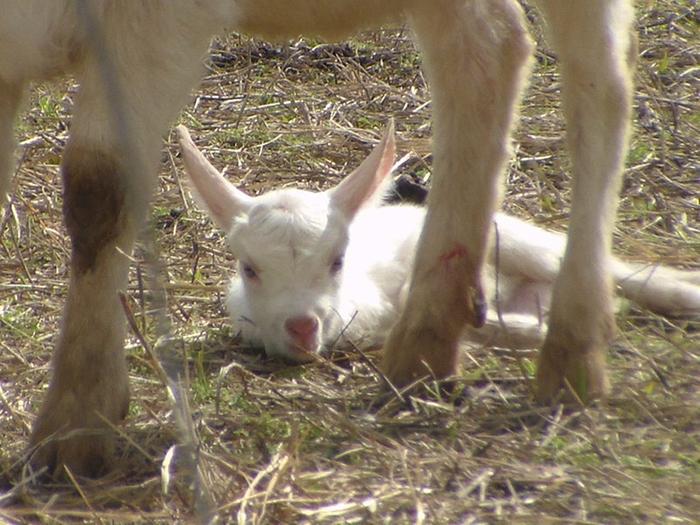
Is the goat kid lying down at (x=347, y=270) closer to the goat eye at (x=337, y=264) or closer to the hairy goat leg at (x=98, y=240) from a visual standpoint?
the goat eye at (x=337, y=264)

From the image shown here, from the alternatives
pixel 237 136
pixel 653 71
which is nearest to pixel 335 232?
pixel 237 136

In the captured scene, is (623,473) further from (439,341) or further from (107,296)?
(107,296)

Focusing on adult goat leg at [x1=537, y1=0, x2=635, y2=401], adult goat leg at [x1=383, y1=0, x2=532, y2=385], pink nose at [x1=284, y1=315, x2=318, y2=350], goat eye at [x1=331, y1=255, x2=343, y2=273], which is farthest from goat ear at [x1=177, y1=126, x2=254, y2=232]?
adult goat leg at [x1=537, y1=0, x2=635, y2=401]

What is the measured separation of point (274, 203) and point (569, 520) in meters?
1.86

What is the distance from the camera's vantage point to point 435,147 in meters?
4.37

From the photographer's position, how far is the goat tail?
15.4 ft

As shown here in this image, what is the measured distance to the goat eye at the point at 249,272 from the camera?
4.54 m

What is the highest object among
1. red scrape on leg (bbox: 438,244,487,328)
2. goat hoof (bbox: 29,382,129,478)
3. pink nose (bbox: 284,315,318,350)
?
red scrape on leg (bbox: 438,244,487,328)

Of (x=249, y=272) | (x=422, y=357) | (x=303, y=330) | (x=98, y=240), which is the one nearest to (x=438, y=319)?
(x=422, y=357)

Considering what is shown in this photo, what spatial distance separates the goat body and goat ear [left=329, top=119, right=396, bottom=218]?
1.38 ft

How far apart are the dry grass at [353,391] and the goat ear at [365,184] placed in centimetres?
59

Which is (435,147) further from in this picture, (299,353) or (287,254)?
(299,353)

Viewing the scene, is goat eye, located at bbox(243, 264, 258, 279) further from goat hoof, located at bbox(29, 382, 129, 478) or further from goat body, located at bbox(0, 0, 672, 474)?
goat hoof, located at bbox(29, 382, 129, 478)

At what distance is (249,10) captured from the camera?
3926 millimetres
